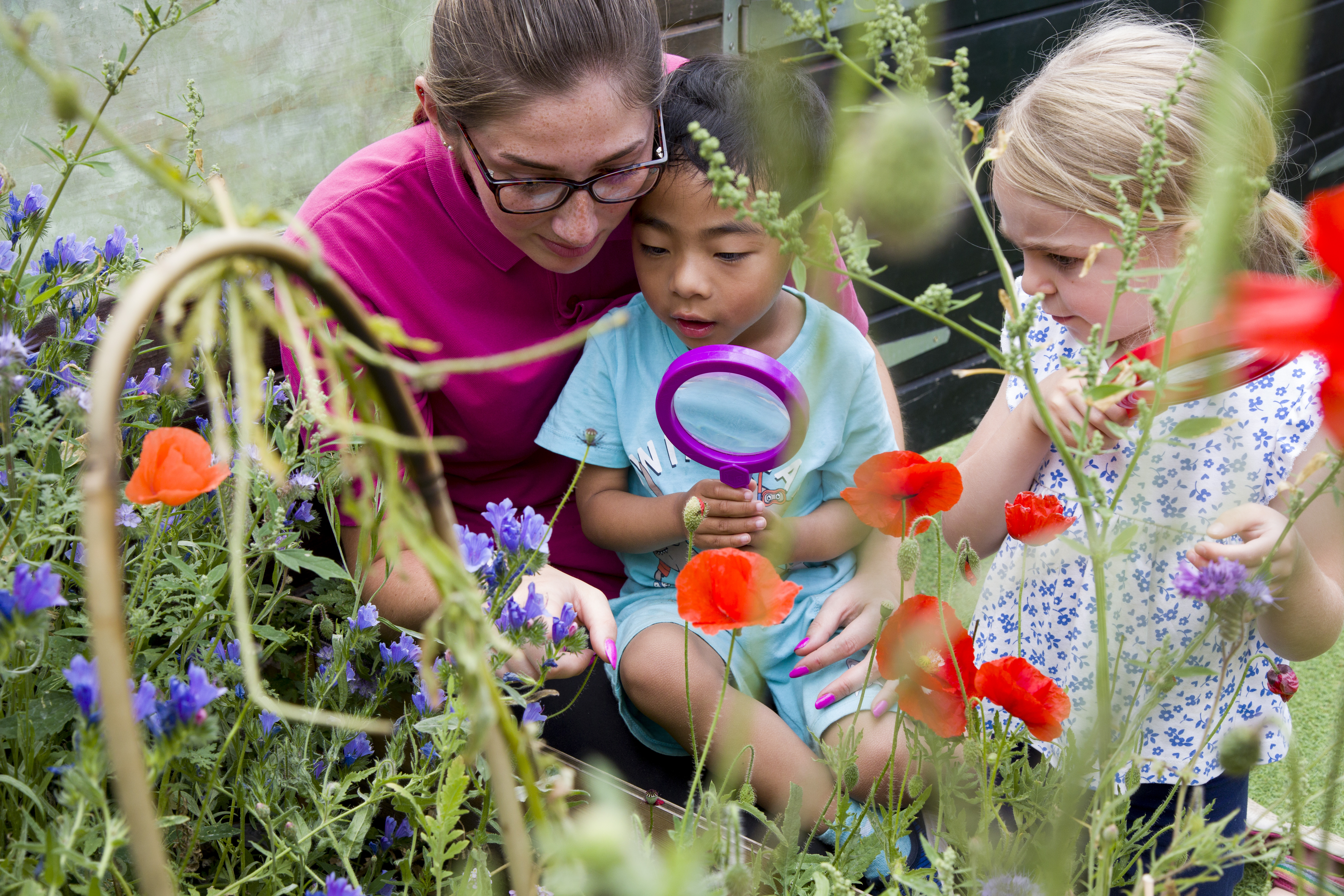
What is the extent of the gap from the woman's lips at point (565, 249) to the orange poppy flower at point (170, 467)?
2.12 ft

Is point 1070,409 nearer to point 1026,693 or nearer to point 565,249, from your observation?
point 1026,693

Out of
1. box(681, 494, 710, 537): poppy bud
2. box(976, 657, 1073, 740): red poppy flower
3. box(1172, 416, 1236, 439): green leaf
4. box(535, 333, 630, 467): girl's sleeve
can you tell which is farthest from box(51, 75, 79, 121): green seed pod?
box(535, 333, 630, 467): girl's sleeve

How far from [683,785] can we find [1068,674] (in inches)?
19.4

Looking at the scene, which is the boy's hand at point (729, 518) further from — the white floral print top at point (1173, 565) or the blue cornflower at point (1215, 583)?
the blue cornflower at point (1215, 583)

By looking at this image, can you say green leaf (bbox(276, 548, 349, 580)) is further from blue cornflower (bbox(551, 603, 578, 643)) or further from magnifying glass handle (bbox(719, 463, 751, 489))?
magnifying glass handle (bbox(719, 463, 751, 489))

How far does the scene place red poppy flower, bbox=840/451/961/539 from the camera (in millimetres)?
700

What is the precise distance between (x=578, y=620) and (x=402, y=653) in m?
0.33

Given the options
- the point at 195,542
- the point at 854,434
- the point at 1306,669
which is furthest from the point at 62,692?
the point at 1306,669

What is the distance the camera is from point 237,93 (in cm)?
131

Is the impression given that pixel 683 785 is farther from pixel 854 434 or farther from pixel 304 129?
pixel 304 129

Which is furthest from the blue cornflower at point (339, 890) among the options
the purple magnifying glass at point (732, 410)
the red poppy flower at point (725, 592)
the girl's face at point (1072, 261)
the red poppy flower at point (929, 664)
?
the girl's face at point (1072, 261)

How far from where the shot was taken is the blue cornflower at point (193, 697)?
395mm

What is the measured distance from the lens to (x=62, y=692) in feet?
2.19

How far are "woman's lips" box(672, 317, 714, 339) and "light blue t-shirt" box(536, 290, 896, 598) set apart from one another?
0.10 m
